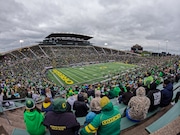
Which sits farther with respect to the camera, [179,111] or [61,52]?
[61,52]

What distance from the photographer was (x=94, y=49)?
8419cm

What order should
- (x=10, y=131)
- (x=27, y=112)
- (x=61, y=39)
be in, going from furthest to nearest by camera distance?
(x=61, y=39) → (x=10, y=131) → (x=27, y=112)

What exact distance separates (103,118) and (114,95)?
257 inches

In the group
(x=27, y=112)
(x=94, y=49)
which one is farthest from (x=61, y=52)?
(x=27, y=112)

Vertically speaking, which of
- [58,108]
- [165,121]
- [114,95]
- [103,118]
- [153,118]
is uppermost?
[58,108]

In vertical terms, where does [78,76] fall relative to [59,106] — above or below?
below

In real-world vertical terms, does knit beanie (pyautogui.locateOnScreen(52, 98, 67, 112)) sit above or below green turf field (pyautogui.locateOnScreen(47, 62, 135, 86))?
above

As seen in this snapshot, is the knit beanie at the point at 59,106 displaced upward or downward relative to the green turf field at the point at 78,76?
upward

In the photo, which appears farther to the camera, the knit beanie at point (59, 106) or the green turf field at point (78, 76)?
the green turf field at point (78, 76)

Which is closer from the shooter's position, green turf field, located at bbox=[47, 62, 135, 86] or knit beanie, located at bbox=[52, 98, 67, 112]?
knit beanie, located at bbox=[52, 98, 67, 112]

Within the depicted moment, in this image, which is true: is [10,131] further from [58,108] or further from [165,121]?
[165,121]

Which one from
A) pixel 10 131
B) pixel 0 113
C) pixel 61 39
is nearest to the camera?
pixel 10 131

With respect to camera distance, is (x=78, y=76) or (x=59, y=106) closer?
(x=59, y=106)

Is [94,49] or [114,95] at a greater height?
[94,49]
